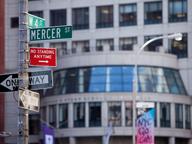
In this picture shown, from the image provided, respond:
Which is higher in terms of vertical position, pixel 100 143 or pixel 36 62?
pixel 36 62

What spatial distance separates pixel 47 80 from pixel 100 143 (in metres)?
52.3

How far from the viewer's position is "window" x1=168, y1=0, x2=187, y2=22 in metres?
72.8

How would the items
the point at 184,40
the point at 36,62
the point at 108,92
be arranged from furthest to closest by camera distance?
the point at 184,40 → the point at 108,92 → the point at 36,62

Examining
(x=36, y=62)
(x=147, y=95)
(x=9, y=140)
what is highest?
(x=36, y=62)

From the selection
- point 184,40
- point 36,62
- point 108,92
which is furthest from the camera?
point 184,40

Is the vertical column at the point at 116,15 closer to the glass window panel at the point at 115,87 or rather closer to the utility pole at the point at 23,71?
the glass window panel at the point at 115,87

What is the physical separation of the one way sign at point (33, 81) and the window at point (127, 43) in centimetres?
5707

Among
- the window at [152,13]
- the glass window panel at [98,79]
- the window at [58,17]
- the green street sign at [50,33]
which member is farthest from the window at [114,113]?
the green street sign at [50,33]

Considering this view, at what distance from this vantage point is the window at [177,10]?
72812mm

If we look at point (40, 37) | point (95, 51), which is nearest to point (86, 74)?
point (95, 51)

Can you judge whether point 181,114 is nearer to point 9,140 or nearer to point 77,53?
point 77,53

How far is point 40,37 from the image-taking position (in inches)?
654

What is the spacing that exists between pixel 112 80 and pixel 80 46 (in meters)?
10.2

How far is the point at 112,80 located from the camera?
66.6 meters
